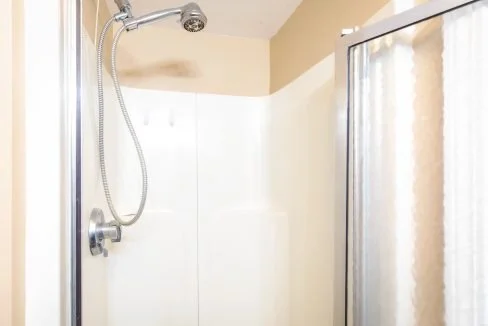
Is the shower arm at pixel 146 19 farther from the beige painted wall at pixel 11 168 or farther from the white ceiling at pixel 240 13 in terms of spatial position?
the beige painted wall at pixel 11 168

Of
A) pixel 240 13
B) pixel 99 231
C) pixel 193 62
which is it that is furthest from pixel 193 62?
pixel 99 231

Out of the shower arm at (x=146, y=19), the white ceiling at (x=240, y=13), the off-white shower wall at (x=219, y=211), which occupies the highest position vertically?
the white ceiling at (x=240, y=13)

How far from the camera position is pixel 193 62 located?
176 cm

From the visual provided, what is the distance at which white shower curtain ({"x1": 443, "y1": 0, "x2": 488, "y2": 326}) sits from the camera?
0.63 m

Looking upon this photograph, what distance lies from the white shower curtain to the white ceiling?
102 centimetres

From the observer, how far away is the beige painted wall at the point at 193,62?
5.43 feet

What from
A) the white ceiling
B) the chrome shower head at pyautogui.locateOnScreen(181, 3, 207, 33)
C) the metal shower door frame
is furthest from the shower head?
the metal shower door frame

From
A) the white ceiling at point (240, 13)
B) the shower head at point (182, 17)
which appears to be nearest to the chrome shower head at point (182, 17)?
the shower head at point (182, 17)

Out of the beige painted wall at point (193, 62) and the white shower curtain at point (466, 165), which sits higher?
the beige painted wall at point (193, 62)

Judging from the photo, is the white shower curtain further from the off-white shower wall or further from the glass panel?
the off-white shower wall

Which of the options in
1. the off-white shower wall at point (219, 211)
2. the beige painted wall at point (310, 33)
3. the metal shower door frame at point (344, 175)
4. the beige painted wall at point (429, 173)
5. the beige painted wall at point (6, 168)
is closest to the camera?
the beige painted wall at point (6, 168)

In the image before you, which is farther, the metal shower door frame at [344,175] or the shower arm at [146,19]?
the shower arm at [146,19]

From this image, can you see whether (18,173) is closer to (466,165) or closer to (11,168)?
(11,168)

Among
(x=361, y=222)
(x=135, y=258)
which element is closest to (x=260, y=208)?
(x=135, y=258)
